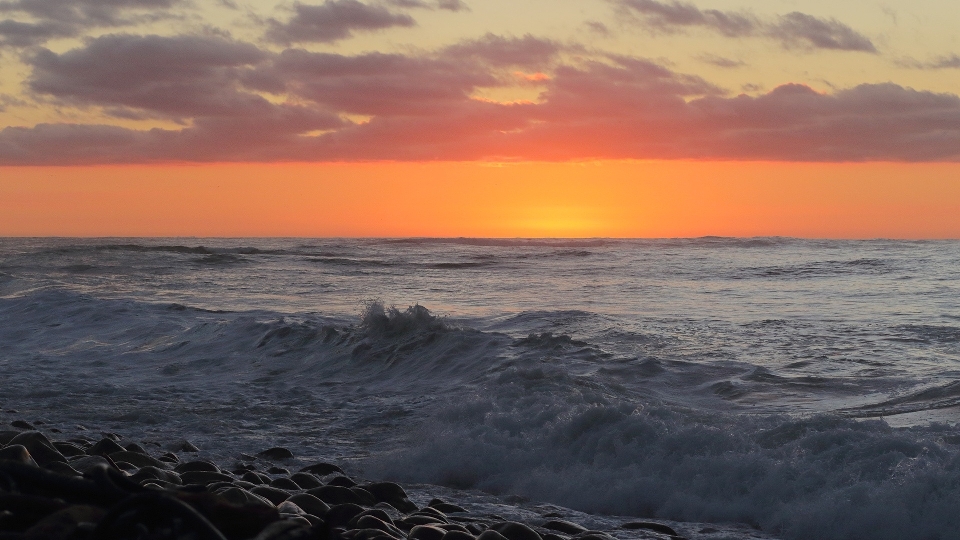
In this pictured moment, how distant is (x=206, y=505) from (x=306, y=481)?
10.1 feet

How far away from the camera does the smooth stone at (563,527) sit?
4664 mm

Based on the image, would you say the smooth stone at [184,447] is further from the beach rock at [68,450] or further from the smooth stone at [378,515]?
the smooth stone at [378,515]

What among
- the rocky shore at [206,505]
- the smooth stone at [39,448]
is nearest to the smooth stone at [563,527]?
the rocky shore at [206,505]

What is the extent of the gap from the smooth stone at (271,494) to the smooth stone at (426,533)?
91 cm

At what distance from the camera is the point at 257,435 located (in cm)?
754

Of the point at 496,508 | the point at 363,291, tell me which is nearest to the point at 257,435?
the point at 496,508

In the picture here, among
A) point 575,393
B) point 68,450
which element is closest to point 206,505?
point 68,450

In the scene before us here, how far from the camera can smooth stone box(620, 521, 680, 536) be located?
16.4 feet

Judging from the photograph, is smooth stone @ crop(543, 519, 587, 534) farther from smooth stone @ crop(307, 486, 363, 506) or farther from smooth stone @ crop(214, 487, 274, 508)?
smooth stone @ crop(214, 487, 274, 508)

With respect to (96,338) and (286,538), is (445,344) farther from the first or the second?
(286,538)

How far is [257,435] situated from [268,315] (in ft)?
30.0

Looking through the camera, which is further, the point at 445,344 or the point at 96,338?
the point at 96,338

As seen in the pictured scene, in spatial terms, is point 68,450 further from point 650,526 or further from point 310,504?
point 650,526

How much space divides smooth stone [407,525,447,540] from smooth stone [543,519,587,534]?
3.34 feet
